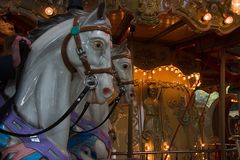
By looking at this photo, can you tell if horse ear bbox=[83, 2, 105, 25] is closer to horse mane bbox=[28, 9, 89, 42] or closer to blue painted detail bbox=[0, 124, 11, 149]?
horse mane bbox=[28, 9, 89, 42]

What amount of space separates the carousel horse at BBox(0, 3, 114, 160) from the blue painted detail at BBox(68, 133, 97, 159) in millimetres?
799

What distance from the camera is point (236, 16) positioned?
529cm

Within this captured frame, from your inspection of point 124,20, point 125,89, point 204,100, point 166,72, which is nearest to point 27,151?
point 125,89

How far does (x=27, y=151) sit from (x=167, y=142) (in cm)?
487

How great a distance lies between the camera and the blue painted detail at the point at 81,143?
10.5 feet

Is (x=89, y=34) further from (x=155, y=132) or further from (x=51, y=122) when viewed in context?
(x=155, y=132)

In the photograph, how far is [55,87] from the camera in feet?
7.88

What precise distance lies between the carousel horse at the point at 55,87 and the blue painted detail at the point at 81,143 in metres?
0.80

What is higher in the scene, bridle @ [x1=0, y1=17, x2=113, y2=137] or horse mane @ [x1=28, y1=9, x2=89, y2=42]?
horse mane @ [x1=28, y1=9, x2=89, y2=42]

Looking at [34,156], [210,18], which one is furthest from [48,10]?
[34,156]

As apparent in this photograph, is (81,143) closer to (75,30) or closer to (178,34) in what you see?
(75,30)

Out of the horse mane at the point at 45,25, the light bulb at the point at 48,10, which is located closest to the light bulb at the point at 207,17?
the light bulb at the point at 48,10

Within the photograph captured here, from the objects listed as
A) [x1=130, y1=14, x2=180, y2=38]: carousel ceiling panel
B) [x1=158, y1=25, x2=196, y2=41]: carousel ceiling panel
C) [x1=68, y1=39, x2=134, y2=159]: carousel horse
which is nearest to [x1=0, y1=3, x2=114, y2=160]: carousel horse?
[x1=68, y1=39, x2=134, y2=159]: carousel horse

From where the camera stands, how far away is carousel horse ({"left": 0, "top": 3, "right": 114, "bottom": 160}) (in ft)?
7.64
